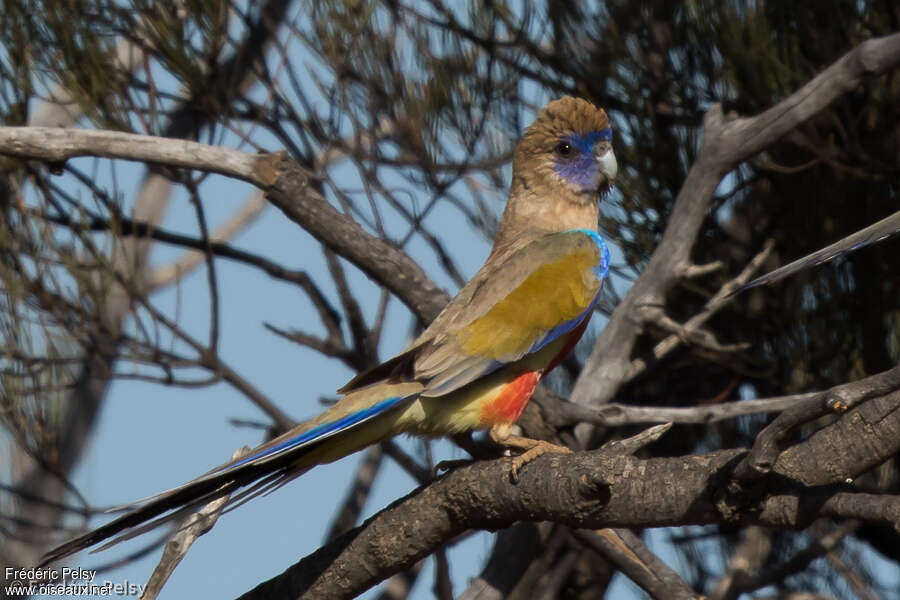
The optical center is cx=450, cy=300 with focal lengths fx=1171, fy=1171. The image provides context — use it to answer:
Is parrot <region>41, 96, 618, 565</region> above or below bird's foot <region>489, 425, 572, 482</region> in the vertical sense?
above

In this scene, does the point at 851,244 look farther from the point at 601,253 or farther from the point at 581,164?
the point at 581,164

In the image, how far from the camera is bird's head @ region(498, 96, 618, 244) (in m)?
4.57

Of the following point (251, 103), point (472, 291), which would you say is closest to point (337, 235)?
point (472, 291)

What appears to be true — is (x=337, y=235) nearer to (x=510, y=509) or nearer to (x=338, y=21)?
(x=338, y=21)

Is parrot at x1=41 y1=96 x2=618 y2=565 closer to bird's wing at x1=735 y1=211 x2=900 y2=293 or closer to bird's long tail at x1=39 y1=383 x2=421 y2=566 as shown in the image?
bird's long tail at x1=39 y1=383 x2=421 y2=566

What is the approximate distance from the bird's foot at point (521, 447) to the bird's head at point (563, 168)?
41.2 inches

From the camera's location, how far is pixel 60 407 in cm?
535

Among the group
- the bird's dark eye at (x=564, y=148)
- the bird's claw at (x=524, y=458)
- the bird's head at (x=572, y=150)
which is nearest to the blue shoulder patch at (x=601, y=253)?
the bird's head at (x=572, y=150)

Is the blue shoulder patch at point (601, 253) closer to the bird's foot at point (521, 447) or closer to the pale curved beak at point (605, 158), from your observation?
the pale curved beak at point (605, 158)

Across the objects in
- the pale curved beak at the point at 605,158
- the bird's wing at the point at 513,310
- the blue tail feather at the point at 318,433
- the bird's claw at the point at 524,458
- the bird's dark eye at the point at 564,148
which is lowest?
the bird's claw at the point at 524,458

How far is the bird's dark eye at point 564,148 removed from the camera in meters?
4.60

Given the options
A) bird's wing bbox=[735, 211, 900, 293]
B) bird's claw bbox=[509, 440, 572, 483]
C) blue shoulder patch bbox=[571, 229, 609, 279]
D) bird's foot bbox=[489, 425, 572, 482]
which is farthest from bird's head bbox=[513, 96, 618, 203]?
bird's wing bbox=[735, 211, 900, 293]

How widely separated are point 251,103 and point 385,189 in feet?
2.86

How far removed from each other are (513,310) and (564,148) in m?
0.90
